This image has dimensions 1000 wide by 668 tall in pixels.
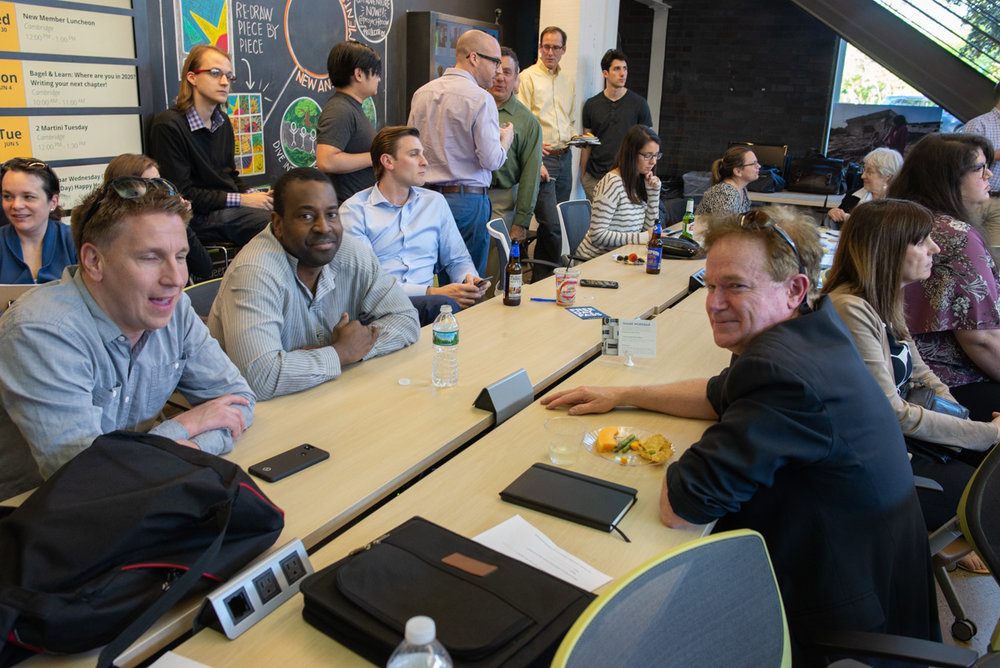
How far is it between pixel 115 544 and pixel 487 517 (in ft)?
2.26

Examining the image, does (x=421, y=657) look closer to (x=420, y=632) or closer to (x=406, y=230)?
(x=420, y=632)

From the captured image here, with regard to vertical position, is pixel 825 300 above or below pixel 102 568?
above

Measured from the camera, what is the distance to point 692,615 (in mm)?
980

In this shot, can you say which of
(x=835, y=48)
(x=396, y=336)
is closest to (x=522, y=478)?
(x=396, y=336)

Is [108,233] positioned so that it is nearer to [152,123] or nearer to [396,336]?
[396,336]

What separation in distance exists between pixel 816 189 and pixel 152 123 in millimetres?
6421

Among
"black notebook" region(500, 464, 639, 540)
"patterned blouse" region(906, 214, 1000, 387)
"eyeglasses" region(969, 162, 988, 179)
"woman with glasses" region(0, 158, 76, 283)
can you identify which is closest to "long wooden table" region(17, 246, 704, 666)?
"black notebook" region(500, 464, 639, 540)

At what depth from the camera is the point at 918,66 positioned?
→ 7.09 metres

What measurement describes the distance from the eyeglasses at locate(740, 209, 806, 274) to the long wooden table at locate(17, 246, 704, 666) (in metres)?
0.81

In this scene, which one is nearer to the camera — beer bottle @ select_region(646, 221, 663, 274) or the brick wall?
beer bottle @ select_region(646, 221, 663, 274)

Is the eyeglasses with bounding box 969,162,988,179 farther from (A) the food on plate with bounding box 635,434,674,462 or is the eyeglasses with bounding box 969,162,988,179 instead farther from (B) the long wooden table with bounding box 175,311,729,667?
(A) the food on plate with bounding box 635,434,674,462

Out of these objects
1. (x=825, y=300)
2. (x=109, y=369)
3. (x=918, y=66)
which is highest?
(x=918, y=66)

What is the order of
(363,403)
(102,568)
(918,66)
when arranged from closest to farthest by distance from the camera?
(102,568)
(363,403)
(918,66)

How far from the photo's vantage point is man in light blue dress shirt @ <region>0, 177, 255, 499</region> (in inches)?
60.0
